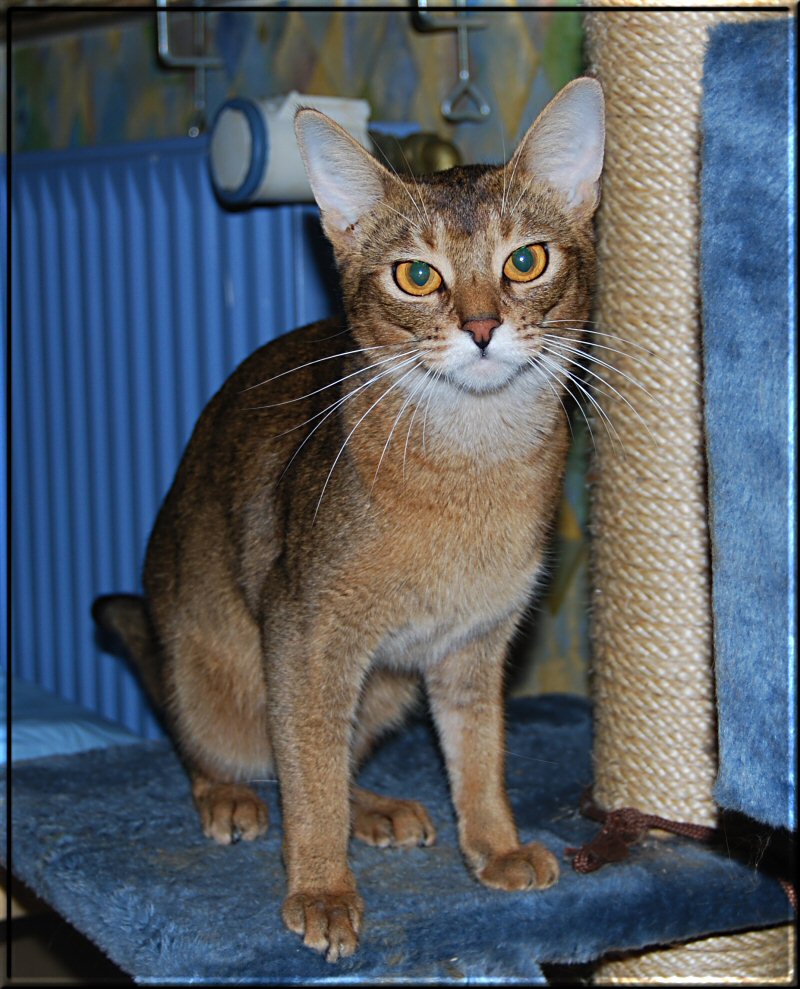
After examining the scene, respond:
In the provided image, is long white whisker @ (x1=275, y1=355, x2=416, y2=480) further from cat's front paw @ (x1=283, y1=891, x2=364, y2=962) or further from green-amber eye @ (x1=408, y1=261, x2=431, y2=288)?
cat's front paw @ (x1=283, y1=891, x2=364, y2=962)

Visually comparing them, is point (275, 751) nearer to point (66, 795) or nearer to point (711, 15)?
point (66, 795)

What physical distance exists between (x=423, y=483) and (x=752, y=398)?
38 centimetres

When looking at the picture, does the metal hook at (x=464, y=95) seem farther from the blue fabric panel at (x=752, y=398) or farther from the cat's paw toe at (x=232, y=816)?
the cat's paw toe at (x=232, y=816)

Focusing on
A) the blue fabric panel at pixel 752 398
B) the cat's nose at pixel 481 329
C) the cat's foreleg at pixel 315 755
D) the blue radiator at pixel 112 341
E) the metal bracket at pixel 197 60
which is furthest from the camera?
the metal bracket at pixel 197 60

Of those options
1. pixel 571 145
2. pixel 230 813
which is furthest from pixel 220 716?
pixel 571 145

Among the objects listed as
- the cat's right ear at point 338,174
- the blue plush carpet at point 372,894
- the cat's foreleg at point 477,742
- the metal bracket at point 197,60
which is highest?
the metal bracket at point 197,60

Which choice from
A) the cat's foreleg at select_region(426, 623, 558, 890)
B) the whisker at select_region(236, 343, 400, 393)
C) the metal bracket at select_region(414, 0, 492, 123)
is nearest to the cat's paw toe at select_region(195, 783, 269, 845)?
the cat's foreleg at select_region(426, 623, 558, 890)

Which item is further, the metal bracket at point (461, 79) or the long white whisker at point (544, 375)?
the metal bracket at point (461, 79)

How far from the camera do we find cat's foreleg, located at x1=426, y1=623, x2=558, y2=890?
151cm

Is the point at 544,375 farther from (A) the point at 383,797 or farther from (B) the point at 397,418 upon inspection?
(A) the point at 383,797

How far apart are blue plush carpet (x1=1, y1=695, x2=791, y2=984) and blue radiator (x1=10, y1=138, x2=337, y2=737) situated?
0.79 meters

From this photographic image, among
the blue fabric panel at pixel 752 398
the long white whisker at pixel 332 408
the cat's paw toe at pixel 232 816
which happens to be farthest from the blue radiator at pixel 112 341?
the blue fabric panel at pixel 752 398

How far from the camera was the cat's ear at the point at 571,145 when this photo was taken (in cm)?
142

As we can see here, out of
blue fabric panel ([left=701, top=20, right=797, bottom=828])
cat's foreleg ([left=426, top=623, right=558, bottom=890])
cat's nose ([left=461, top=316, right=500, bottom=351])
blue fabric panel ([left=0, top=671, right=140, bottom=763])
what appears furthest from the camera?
blue fabric panel ([left=0, top=671, right=140, bottom=763])
